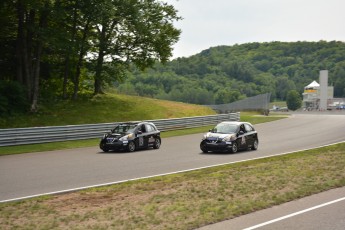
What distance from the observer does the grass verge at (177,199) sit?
344 inches

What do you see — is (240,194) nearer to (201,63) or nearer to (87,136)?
(87,136)

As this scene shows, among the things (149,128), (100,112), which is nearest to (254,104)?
(100,112)

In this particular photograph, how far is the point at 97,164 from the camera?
17766mm

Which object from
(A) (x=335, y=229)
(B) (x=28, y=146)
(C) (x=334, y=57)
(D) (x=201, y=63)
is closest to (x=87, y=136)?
(B) (x=28, y=146)

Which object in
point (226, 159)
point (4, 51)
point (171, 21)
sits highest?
point (171, 21)

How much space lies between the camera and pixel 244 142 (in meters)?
23.3

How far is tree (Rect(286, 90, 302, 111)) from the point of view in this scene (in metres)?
160

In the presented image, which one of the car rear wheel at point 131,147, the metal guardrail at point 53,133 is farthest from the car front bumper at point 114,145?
the metal guardrail at point 53,133

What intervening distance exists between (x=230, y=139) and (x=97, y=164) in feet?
23.7

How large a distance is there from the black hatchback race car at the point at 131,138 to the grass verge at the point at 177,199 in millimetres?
7973

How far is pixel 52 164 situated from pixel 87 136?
448 inches

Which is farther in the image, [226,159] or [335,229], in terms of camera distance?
[226,159]

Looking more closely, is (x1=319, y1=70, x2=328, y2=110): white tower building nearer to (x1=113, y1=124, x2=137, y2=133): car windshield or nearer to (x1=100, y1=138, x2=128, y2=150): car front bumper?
(x1=113, y1=124, x2=137, y2=133): car windshield

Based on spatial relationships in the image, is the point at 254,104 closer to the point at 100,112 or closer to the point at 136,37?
the point at 136,37
